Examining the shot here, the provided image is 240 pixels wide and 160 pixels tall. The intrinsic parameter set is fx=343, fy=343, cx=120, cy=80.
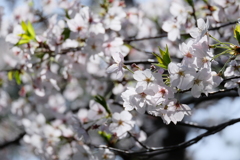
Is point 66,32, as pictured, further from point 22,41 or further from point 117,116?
point 117,116

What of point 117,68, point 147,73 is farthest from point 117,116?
point 147,73

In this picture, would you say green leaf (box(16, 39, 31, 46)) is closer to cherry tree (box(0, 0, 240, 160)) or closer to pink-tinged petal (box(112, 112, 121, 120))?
cherry tree (box(0, 0, 240, 160))

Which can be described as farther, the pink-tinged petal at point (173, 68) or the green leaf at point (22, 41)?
the green leaf at point (22, 41)

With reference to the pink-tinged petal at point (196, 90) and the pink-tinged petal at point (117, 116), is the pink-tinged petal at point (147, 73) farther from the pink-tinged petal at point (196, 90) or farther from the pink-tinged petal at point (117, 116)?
the pink-tinged petal at point (117, 116)

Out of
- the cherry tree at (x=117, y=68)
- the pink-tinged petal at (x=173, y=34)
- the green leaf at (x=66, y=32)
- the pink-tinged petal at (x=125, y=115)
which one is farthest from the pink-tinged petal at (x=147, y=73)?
the green leaf at (x=66, y=32)

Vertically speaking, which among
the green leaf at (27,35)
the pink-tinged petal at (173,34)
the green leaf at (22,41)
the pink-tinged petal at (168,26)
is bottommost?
the pink-tinged petal at (173,34)

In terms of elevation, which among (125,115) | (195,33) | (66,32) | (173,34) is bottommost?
(125,115)

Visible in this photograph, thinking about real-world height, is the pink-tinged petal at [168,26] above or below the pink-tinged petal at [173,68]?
below

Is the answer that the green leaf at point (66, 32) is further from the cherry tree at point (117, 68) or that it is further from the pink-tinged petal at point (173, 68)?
the pink-tinged petal at point (173, 68)

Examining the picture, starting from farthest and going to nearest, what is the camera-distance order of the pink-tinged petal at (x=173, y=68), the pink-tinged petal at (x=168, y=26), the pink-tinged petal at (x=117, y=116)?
1. the pink-tinged petal at (x=168, y=26)
2. the pink-tinged petal at (x=117, y=116)
3. the pink-tinged petal at (x=173, y=68)

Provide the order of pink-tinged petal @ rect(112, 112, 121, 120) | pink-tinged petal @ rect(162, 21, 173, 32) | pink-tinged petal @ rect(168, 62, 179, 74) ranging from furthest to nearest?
pink-tinged petal @ rect(162, 21, 173, 32)
pink-tinged petal @ rect(112, 112, 121, 120)
pink-tinged petal @ rect(168, 62, 179, 74)

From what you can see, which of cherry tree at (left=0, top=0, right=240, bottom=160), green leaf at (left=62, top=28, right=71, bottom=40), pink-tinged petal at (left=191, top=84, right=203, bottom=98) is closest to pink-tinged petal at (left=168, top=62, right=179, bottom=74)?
cherry tree at (left=0, top=0, right=240, bottom=160)

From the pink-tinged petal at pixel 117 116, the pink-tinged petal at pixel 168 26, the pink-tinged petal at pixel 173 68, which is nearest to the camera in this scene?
the pink-tinged petal at pixel 173 68
